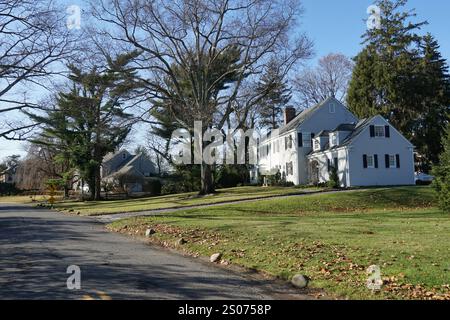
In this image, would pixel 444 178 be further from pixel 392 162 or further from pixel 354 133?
pixel 354 133

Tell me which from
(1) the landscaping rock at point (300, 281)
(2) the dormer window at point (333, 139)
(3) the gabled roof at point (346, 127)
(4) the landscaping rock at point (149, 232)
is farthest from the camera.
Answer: (3) the gabled roof at point (346, 127)

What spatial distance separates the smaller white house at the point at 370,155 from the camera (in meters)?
40.3

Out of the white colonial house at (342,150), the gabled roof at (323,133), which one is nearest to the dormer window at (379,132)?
the white colonial house at (342,150)

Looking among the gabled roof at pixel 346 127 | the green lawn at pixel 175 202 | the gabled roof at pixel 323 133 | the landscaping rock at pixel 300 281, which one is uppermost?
the gabled roof at pixel 346 127

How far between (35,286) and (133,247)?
5948 millimetres

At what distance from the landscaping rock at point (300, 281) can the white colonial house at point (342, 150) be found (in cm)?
3240

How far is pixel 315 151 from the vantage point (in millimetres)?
45938

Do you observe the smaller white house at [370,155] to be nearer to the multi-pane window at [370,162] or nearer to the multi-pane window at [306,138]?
the multi-pane window at [370,162]

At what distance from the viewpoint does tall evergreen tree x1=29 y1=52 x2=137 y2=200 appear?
31.2 m

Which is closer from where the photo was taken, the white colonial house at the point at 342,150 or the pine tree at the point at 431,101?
the white colonial house at the point at 342,150

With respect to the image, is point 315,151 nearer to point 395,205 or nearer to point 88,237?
point 395,205

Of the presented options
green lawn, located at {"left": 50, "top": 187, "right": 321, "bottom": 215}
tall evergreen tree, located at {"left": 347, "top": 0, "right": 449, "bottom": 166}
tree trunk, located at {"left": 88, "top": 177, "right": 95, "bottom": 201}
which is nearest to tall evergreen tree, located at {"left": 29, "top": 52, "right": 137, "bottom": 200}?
tree trunk, located at {"left": 88, "top": 177, "right": 95, "bottom": 201}

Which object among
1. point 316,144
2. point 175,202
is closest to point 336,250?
point 175,202

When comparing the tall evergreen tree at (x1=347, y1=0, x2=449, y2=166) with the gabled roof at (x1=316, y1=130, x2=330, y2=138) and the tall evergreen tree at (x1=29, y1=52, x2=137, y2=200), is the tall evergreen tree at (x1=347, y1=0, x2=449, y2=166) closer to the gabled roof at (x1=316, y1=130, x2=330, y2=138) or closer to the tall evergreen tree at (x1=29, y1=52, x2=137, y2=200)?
the gabled roof at (x1=316, y1=130, x2=330, y2=138)
